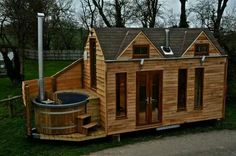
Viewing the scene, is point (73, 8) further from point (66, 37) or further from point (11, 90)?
point (11, 90)

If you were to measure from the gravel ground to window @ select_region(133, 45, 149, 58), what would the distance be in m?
2.97

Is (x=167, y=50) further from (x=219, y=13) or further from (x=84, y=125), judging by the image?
(x=219, y=13)

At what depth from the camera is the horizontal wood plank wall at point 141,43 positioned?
10.8m

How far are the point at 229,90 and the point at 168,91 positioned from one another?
8124mm

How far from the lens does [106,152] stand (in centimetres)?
1014

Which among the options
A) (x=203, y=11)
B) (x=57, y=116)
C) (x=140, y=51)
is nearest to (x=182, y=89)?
(x=140, y=51)

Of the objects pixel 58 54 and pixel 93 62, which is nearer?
pixel 93 62

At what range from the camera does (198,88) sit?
12.5 meters

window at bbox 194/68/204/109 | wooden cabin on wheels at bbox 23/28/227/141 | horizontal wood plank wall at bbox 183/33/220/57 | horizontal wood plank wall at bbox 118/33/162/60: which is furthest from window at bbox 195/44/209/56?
horizontal wood plank wall at bbox 118/33/162/60

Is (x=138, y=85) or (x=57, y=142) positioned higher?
(x=138, y=85)

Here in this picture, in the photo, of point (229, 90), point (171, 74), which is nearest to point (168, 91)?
point (171, 74)

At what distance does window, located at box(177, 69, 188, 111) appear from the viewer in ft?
39.6

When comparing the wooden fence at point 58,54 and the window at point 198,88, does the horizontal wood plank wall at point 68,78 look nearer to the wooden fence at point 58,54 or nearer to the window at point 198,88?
the window at point 198,88

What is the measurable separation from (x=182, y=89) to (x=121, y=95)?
8.32ft
